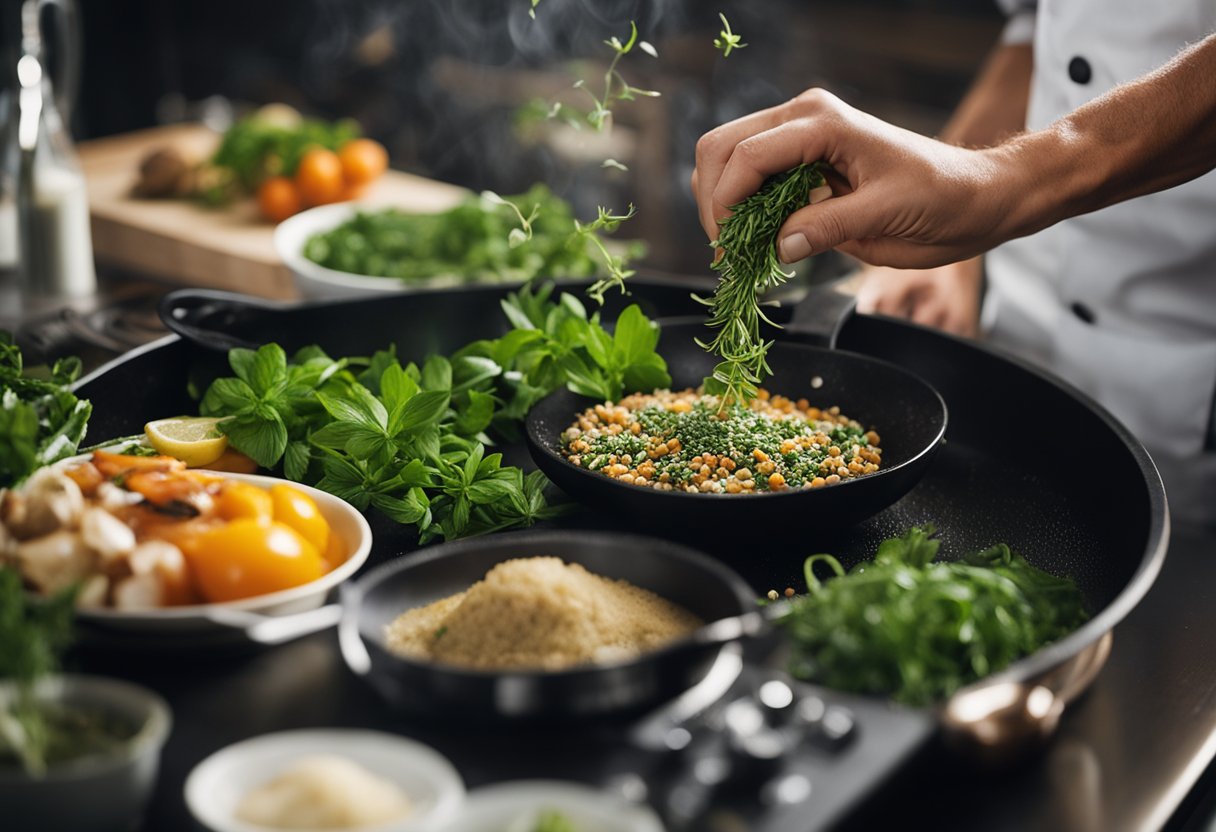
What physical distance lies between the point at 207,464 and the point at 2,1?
2.39 meters

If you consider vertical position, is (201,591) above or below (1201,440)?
above

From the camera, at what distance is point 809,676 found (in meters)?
0.83

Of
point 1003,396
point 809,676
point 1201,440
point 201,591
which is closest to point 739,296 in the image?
point 1003,396

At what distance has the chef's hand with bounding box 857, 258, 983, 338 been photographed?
1.70 m

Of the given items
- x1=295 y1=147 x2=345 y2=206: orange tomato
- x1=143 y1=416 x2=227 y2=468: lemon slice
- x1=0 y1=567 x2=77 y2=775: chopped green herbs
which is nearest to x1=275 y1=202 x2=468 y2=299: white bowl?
x1=295 y1=147 x2=345 y2=206: orange tomato

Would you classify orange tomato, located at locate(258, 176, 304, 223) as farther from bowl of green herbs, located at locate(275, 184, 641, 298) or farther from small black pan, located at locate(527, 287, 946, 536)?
small black pan, located at locate(527, 287, 946, 536)

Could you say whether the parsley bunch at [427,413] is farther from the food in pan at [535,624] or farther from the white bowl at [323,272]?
the white bowl at [323,272]

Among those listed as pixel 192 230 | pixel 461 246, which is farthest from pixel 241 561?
pixel 192 230

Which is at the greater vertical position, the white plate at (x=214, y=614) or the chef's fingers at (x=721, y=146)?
the chef's fingers at (x=721, y=146)

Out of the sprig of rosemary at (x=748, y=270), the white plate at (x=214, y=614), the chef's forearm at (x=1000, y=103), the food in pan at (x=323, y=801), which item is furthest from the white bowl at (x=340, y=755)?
the chef's forearm at (x=1000, y=103)

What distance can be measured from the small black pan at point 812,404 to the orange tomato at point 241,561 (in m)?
0.30

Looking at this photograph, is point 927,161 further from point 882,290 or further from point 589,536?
point 882,290

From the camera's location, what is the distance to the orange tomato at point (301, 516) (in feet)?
3.21

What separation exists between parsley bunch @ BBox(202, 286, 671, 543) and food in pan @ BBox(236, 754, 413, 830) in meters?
0.41
